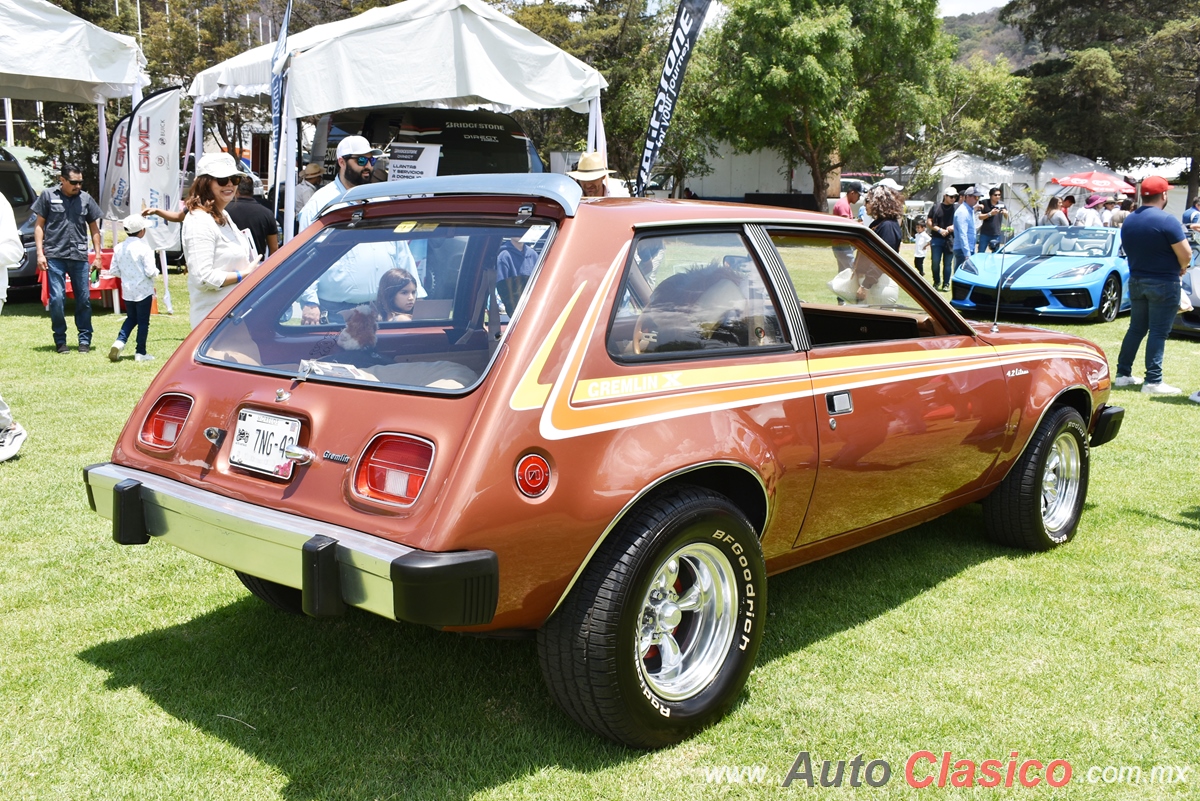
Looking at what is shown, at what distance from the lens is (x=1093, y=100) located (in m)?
43.9

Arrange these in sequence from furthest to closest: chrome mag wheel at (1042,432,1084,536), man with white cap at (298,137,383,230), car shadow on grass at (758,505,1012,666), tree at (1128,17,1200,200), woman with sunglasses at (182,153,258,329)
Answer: tree at (1128,17,1200,200) → man with white cap at (298,137,383,230) → woman with sunglasses at (182,153,258,329) → chrome mag wheel at (1042,432,1084,536) → car shadow on grass at (758,505,1012,666)

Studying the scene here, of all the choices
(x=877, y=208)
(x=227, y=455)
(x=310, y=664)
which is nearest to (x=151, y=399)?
(x=227, y=455)

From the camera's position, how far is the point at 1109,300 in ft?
42.9

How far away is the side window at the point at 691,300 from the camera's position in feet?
9.88

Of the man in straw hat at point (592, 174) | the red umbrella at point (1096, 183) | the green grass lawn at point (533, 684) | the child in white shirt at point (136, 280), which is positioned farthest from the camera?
the red umbrella at point (1096, 183)

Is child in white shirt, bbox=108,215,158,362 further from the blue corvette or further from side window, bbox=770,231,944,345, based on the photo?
the blue corvette

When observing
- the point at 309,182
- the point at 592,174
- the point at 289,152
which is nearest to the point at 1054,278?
the point at 592,174

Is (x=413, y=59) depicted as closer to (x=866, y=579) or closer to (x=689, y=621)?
(x=866, y=579)

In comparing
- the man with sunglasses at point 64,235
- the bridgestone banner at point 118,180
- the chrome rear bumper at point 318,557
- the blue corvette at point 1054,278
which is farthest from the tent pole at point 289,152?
the blue corvette at point 1054,278

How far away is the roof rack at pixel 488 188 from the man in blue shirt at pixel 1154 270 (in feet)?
23.4

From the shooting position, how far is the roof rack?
2.99 m

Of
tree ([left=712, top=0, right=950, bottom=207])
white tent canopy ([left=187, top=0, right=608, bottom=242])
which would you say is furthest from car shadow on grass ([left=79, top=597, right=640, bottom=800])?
tree ([left=712, top=0, right=950, bottom=207])

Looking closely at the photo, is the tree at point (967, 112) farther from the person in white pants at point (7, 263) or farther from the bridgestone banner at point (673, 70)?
the person in white pants at point (7, 263)

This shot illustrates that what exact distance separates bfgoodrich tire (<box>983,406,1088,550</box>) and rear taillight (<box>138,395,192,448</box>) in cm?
357
